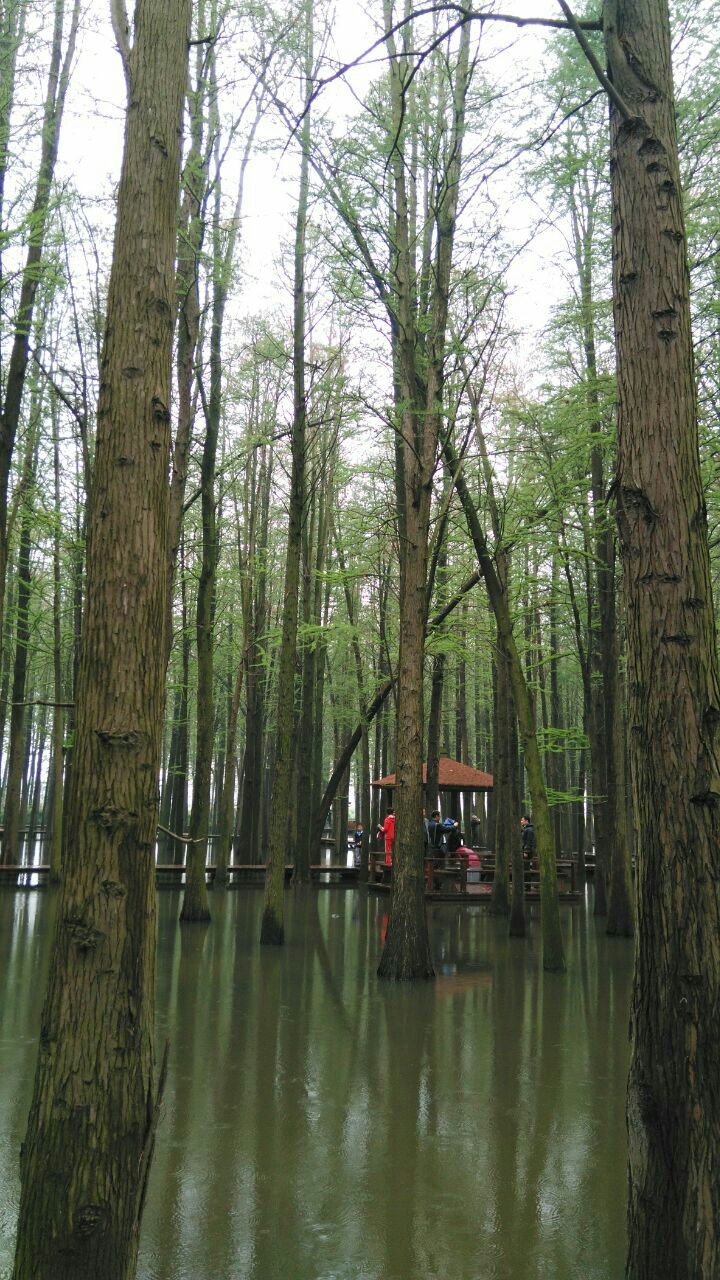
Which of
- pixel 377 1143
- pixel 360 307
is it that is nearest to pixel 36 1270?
pixel 377 1143

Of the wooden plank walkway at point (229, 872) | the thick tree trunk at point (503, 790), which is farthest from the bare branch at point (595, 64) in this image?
the wooden plank walkway at point (229, 872)

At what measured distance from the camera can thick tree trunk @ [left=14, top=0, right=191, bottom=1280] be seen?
9.06 ft

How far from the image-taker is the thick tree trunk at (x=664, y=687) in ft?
9.93

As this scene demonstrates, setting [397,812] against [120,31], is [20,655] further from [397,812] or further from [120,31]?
[120,31]

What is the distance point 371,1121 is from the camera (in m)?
5.50

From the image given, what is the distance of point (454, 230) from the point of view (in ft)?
38.3

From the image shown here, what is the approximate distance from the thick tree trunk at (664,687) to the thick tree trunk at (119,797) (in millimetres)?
1622

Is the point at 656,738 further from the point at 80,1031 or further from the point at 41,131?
the point at 41,131

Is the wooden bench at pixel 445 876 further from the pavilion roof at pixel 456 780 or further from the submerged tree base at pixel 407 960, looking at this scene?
the submerged tree base at pixel 407 960

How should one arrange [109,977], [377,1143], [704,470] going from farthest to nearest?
[704,470], [377,1143], [109,977]

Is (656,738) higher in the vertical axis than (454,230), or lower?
lower

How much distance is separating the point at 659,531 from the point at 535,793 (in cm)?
844

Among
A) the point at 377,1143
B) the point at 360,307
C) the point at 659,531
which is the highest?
the point at 360,307

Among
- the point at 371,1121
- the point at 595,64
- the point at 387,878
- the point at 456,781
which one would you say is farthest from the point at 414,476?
the point at 387,878
